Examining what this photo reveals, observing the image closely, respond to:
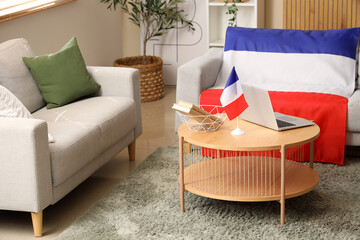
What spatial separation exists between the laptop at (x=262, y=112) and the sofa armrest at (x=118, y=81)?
1059 mm

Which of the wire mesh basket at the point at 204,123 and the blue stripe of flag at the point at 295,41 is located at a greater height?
the blue stripe of flag at the point at 295,41

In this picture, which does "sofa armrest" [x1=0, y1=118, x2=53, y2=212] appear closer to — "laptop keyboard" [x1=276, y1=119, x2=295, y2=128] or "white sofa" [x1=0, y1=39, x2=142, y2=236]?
"white sofa" [x1=0, y1=39, x2=142, y2=236]

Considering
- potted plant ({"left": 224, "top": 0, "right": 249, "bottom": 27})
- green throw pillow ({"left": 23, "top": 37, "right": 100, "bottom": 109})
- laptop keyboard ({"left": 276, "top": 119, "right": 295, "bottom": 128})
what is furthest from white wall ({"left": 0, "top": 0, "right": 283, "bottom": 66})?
laptop keyboard ({"left": 276, "top": 119, "right": 295, "bottom": 128})

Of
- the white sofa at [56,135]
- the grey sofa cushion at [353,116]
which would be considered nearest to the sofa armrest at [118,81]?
the white sofa at [56,135]

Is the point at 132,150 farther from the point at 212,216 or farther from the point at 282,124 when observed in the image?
the point at 282,124

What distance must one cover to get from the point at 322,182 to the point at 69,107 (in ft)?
5.27

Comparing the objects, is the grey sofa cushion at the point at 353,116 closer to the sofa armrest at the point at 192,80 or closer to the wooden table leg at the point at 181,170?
the sofa armrest at the point at 192,80

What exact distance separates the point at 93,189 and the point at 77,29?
7.41ft

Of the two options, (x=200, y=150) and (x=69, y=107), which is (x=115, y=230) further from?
(x=200, y=150)

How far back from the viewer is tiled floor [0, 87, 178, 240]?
303cm

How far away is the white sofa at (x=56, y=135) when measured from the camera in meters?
2.79

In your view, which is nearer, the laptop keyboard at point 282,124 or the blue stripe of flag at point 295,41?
the laptop keyboard at point 282,124

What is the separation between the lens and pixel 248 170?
3168 millimetres

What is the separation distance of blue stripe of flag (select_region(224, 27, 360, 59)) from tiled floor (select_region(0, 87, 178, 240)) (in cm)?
88
